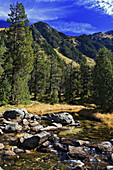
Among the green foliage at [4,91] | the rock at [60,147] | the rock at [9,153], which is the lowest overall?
the rock at [60,147]

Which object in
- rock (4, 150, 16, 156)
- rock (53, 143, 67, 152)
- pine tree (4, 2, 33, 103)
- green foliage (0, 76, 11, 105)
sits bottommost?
rock (53, 143, 67, 152)

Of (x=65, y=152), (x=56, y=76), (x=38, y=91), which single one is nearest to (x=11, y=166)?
(x=65, y=152)

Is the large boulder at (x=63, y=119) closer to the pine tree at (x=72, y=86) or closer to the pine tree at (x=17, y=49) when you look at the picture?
the pine tree at (x=17, y=49)

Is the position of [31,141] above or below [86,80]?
below

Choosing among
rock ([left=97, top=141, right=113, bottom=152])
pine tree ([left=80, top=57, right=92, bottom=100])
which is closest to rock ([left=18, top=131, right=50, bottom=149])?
rock ([left=97, top=141, right=113, bottom=152])

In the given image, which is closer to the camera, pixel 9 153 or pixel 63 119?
pixel 9 153

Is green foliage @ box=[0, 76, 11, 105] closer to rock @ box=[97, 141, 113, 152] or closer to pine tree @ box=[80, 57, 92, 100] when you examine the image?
rock @ box=[97, 141, 113, 152]

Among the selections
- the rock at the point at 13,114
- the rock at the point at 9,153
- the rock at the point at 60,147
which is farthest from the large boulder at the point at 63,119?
the rock at the point at 9,153

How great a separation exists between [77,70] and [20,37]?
3181 centimetres

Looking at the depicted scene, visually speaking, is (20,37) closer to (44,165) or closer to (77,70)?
(44,165)

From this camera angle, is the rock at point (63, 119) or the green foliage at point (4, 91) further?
the green foliage at point (4, 91)

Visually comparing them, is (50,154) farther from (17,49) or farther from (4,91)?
(17,49)

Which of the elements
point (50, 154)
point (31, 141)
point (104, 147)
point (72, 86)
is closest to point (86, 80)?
point (72, 86)

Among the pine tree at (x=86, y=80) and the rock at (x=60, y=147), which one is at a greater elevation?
the pine tree at (x=86, y=80)
